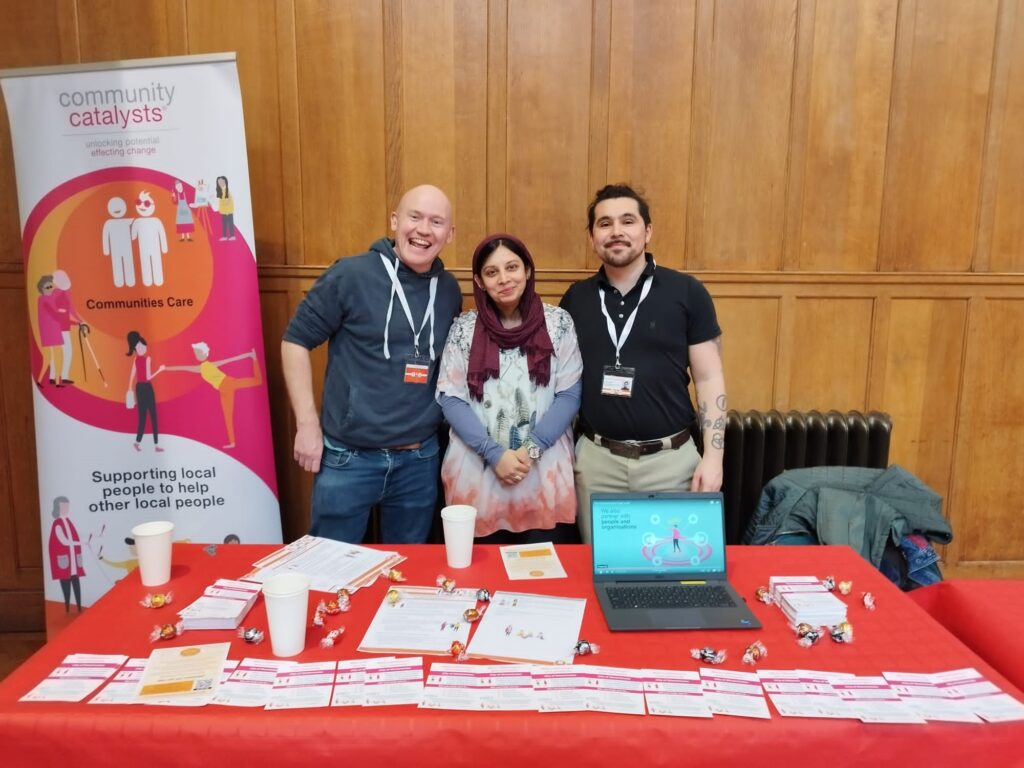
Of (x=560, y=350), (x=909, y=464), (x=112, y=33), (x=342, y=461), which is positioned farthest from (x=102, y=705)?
(x=909, y=464)

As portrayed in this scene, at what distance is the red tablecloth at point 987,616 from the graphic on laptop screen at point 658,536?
49 cm

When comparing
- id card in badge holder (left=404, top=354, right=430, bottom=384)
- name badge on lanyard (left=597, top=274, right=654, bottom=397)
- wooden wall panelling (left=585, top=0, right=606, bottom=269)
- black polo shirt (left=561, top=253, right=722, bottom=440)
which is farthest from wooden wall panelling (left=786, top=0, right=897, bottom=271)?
id card in badge holder (left=404, top=354, right=430, bottom=384)

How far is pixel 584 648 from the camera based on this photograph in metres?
1.13

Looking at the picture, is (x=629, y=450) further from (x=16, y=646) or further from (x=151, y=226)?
(x=16, y=646)

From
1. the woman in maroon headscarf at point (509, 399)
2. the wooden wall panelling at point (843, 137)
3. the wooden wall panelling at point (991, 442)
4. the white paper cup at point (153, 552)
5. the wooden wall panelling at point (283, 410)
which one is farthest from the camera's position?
the wooden wall panelling at point (991, 442)

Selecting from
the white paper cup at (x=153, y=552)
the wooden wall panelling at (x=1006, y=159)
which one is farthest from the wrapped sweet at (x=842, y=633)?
the wooden wall panelling at (x=1006, y=159)

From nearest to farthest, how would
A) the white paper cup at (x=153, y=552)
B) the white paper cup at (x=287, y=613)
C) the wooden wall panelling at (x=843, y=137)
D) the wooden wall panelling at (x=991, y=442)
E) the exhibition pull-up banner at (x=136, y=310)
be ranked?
the white paper cup at (x=287, y=613)
the white paper cup at (x=153, y=552)
the exhibition pull-up banner at (x=136, y=310)
the wooden wall panelling at (x=843, y=137)
the wooden wall panelling at (x=991, y=442)

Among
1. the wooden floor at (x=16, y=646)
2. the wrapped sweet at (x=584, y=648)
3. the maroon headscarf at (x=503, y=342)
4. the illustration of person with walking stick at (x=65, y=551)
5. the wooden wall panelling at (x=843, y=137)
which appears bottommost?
the wooden floor at (x=16, y=646)

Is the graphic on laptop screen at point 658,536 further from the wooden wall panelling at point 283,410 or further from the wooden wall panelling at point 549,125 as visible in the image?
the wooden wall panelling at point 283,410

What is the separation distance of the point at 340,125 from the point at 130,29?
2.95 feet

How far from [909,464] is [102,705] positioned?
3.19 meters

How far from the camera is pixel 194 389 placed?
248 centimetres

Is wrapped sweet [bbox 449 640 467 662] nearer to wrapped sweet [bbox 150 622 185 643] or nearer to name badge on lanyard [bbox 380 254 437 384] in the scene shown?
wrapped sweet [bbox 150 622 185 643]

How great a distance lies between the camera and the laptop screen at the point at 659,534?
54.6 inches
